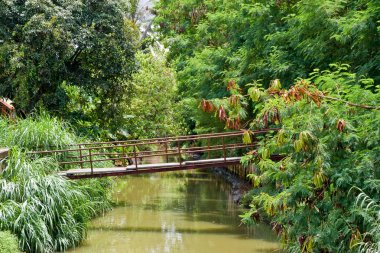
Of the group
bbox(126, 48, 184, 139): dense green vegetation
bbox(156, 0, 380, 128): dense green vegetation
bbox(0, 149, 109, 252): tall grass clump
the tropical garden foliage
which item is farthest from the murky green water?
the tropical garden foliage

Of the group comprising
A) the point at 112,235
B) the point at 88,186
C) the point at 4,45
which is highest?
the point at 4,45

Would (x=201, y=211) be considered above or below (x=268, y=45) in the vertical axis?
below

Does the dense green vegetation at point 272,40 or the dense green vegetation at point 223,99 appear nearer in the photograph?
the dense green vegetation at point 223,99

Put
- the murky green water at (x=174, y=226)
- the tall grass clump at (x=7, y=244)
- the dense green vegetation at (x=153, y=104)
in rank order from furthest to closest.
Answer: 1. the dense green vegetation at (x=153, y=104)
2. the murky green water at (x=174, y=226)
3. the tall grass clump at (x=7, y=244)

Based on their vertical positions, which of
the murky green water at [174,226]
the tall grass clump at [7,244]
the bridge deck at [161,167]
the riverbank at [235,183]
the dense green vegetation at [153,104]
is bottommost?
the murky green water at [174,226]

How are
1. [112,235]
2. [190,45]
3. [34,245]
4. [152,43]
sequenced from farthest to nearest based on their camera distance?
[152,43] → [190,45] → [112,235] → [34,245]

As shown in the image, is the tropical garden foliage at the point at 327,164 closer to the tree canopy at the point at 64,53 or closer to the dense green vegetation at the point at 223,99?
the dense green vegetation at the point at 223,99

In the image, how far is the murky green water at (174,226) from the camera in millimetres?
15430

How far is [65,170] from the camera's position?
1730 cm

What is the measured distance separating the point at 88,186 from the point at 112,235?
5.27 ft

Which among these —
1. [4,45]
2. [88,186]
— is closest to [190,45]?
[4,45]

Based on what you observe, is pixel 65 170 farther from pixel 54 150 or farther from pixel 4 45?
pixel 4 45

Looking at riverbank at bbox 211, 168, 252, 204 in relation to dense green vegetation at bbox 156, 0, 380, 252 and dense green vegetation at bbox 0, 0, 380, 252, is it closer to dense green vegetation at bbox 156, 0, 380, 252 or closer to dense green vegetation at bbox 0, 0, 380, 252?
dense green vegetation at bbox 0, 0, 380, 252

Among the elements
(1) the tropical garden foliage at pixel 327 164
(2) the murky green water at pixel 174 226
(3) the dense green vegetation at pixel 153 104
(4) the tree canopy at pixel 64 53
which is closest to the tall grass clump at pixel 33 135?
(2) the murky green water at pixel 174 226
